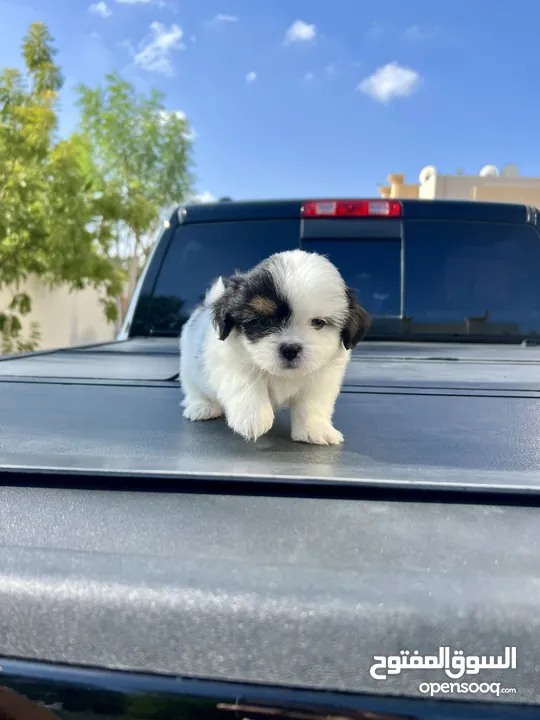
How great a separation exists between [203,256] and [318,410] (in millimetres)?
3135

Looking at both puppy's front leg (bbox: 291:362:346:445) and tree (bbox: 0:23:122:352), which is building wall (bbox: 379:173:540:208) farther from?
puppy's front leg (bbox: 291:362:346:445)

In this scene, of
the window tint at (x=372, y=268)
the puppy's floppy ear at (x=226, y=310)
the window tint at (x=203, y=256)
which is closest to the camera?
the puppy's floppy ear at (x=226, y=310)

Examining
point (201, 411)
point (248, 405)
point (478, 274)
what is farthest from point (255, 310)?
point (478, 274)

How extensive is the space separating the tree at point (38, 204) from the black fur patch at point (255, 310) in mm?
11937

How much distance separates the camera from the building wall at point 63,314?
755 inches

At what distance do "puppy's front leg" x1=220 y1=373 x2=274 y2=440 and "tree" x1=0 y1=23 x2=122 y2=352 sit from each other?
12012 mm

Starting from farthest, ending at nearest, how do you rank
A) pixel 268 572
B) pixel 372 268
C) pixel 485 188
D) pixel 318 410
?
pixel 485 188 → pixel 372 268 → pixel 318 410 → pixel 268 572

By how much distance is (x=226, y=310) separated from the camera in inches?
80.3

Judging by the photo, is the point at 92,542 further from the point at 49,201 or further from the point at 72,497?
the point at 49,201

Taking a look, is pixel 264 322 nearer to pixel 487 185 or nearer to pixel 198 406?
pixel 198 406

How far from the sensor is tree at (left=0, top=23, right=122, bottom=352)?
41.6 feet

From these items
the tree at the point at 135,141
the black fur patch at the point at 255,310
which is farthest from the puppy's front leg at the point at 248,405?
the tree at the point at 135,141

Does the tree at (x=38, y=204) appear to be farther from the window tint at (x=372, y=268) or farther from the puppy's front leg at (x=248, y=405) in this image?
the puppy's front leg at (x=248, y=405)

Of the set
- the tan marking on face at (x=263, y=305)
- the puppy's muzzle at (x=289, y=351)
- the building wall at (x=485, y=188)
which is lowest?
the puppy's muzzle at (x=289, y=351)
